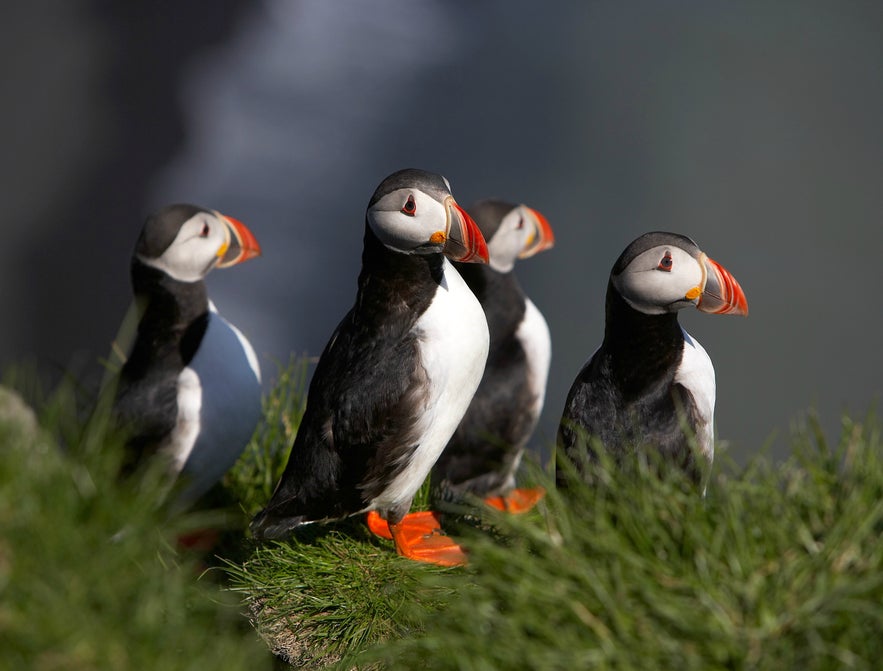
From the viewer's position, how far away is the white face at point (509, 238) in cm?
399

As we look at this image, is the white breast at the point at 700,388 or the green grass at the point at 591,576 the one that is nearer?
the green grass at the point at 591,576

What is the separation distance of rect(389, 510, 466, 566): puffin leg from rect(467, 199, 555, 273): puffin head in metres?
1.13

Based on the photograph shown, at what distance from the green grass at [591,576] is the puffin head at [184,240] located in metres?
1.18

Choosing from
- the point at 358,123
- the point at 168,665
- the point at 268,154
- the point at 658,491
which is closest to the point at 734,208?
the point at 358,123

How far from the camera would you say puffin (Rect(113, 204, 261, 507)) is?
11.3 feet

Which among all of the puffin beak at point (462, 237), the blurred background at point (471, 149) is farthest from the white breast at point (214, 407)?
the blurred background at point (471, 149)

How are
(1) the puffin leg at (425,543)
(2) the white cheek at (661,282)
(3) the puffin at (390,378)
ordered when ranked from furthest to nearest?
(1) the puffin leg at (425,543) < (3) the puffin at (390,378) < (2) the white cheek at (661,282)

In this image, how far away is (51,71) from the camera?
7.46m

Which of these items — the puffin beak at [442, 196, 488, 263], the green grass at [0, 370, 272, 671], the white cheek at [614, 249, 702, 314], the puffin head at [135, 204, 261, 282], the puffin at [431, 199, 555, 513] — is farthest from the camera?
the puffin at [431, 199, 555, 513]

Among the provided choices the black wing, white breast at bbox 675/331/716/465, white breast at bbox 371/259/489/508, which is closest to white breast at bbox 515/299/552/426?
white breast at bbox 371/259/489/508

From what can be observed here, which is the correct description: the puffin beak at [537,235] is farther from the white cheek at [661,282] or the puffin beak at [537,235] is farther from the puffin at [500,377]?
the white cheek at [661,282]

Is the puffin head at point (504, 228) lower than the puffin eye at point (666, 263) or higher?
lower

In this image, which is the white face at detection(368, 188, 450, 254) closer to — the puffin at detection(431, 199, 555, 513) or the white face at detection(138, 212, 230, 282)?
the white face at detection(138, 212, 230, 282)

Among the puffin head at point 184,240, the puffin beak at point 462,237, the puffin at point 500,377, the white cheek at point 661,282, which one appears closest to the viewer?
the white cheek at point 661,282
